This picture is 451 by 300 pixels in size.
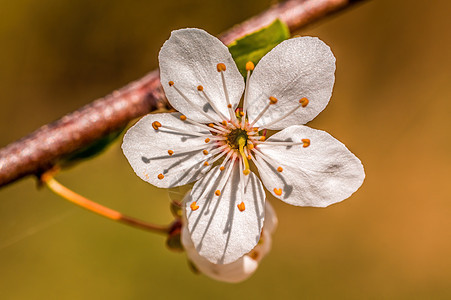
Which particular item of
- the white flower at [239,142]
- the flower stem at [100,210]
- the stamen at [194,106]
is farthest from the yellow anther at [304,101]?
the flower stem at [100,210]

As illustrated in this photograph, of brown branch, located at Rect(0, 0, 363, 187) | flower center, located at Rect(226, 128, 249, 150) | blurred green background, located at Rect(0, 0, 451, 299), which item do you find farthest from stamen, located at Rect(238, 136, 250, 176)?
blurred green background, located at Rect(0, 0, 451, 299)

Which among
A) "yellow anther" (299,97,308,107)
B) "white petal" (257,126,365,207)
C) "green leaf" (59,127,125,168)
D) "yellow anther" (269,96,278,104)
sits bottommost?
"white petal" (257,126,365,207)

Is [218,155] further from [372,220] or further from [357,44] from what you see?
[357,44]

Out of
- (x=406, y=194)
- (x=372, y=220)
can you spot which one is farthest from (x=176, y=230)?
(x=406, y=194)

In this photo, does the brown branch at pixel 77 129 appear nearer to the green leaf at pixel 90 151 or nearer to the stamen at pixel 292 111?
the green leaf at pixel 90 151

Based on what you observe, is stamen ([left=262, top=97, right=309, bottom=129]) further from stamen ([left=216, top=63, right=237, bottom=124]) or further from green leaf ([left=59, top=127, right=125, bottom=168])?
green leaf ([left=59, top=127, right=125, bottom=168])

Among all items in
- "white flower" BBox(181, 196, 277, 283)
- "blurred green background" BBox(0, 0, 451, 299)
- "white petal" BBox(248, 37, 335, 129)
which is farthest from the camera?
"blurred green background" BBox(0, 0, 451, 299)
